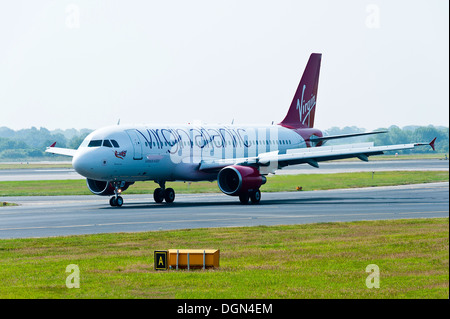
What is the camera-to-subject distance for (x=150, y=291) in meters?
18.7

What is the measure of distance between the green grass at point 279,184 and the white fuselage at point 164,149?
15.7 feet

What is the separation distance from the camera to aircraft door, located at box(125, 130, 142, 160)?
156 ft

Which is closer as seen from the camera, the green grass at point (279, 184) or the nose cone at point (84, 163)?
the nose cone at point (84, 163)

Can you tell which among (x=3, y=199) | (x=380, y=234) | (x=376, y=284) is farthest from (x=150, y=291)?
(x=3, y=199)

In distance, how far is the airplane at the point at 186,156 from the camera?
46.4 meters

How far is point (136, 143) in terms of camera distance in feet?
156

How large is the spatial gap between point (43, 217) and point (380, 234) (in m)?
17.5

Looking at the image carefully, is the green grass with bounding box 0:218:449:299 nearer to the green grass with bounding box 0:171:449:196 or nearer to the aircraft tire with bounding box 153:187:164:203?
the aircraft tire with bounding box 153:187:164:203

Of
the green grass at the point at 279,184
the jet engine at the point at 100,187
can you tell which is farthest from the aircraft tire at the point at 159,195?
the green grass at the point at 279,184

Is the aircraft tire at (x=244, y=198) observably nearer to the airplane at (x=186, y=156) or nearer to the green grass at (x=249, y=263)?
the airplane at (x=186, y=156)

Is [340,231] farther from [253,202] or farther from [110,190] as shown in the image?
[110,190]

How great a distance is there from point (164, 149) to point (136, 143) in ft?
7.15

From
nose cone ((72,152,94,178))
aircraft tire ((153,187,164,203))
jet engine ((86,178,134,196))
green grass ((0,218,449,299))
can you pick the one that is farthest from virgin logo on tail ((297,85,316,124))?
green grass ((0,218,449,299))
